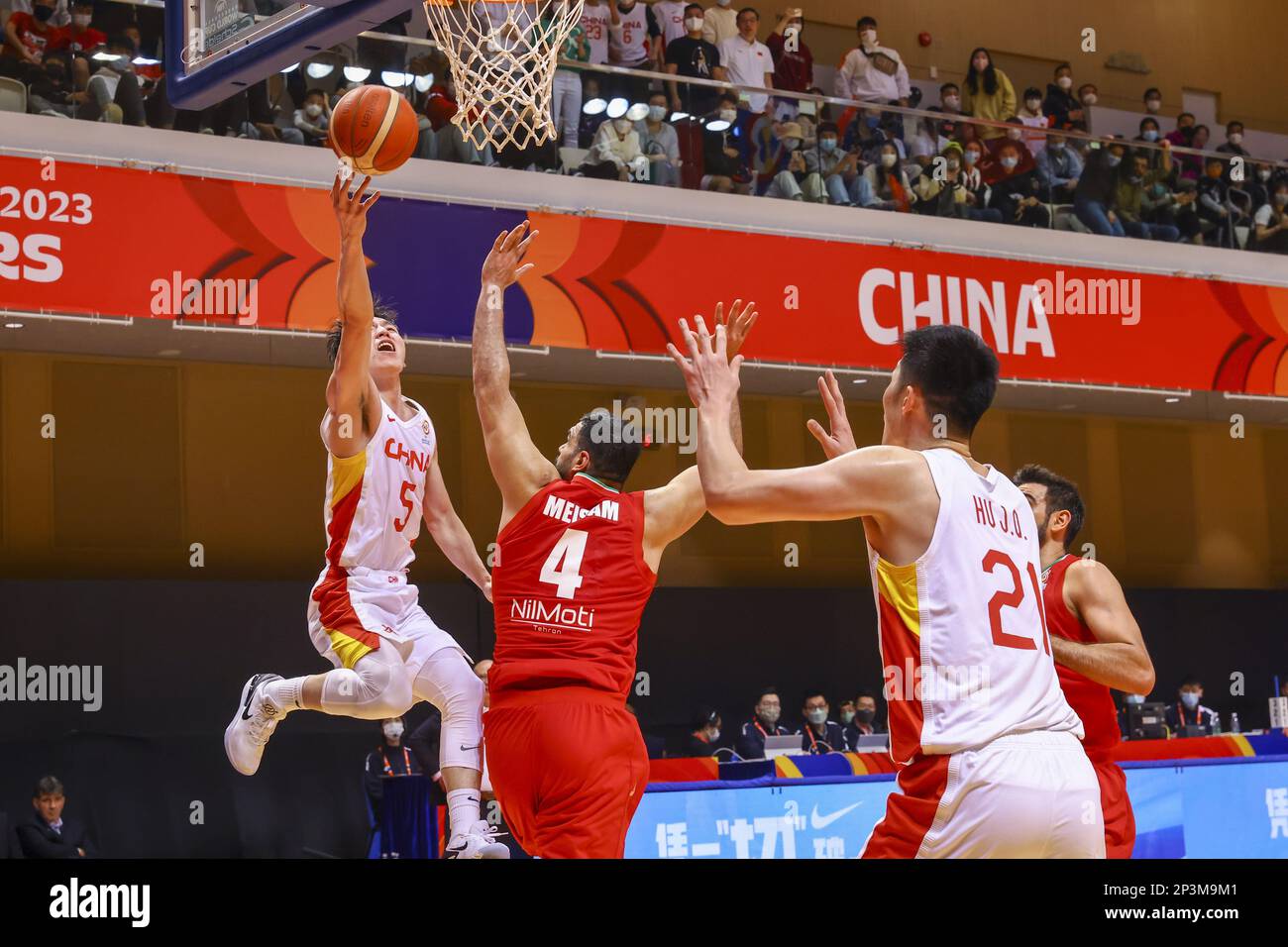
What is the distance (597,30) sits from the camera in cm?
1380

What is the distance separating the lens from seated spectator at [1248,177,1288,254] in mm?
14555

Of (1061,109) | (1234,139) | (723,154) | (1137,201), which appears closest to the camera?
(723,154)

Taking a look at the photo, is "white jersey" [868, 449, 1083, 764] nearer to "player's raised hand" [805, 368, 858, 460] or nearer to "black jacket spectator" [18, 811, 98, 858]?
"player's raised hand" [805, 368, 858, 460]

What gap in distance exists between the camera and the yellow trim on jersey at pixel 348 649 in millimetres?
5539

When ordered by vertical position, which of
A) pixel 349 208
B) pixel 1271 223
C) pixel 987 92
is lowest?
pixel 349 208

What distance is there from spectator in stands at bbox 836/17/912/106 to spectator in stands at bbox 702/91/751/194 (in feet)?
12.1

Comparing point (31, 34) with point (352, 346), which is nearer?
point (352, 346)

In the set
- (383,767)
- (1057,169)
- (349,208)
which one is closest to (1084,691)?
(349,208)

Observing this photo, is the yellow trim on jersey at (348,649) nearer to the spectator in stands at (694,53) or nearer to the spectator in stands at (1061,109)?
the spectator in stands at (694,53)

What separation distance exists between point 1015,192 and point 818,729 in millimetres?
5409

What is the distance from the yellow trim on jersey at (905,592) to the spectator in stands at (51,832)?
799cm

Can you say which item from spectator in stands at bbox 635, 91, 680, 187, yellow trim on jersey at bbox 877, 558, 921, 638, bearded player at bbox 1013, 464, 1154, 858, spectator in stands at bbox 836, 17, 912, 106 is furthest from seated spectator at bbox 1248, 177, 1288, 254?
yellow trim on jersey at bbox 877, 558, 921, 638

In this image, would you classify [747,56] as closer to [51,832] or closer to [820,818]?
[820,818]
